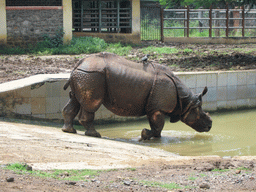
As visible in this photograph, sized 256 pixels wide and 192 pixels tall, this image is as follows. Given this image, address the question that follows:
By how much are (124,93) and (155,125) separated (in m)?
0.98

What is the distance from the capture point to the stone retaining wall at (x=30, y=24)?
19281 mm

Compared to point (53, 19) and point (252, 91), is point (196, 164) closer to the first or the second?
point (252, 91)

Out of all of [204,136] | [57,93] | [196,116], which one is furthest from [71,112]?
[204,136]

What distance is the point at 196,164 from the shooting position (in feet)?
21.0

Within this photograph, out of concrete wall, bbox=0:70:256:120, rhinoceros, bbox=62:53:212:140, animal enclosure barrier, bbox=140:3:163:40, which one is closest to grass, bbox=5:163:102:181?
rhinoceros, bbox=62:53:212:140

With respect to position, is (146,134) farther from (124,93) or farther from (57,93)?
(57,93)

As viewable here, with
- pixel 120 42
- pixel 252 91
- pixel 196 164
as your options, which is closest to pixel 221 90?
pixel 252 91

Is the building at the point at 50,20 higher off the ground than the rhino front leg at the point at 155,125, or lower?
higher

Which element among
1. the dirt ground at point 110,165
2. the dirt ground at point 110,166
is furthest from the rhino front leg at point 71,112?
the dirt ground at point 110,166

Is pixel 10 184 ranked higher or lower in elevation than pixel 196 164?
higher

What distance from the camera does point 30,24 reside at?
1956 centimetres

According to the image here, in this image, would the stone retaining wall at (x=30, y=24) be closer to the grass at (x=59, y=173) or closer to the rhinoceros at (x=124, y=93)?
the rhinoceros at (x=124, y=93)

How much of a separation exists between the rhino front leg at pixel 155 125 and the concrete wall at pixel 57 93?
2013 millimetres

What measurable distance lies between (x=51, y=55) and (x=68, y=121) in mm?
9033
